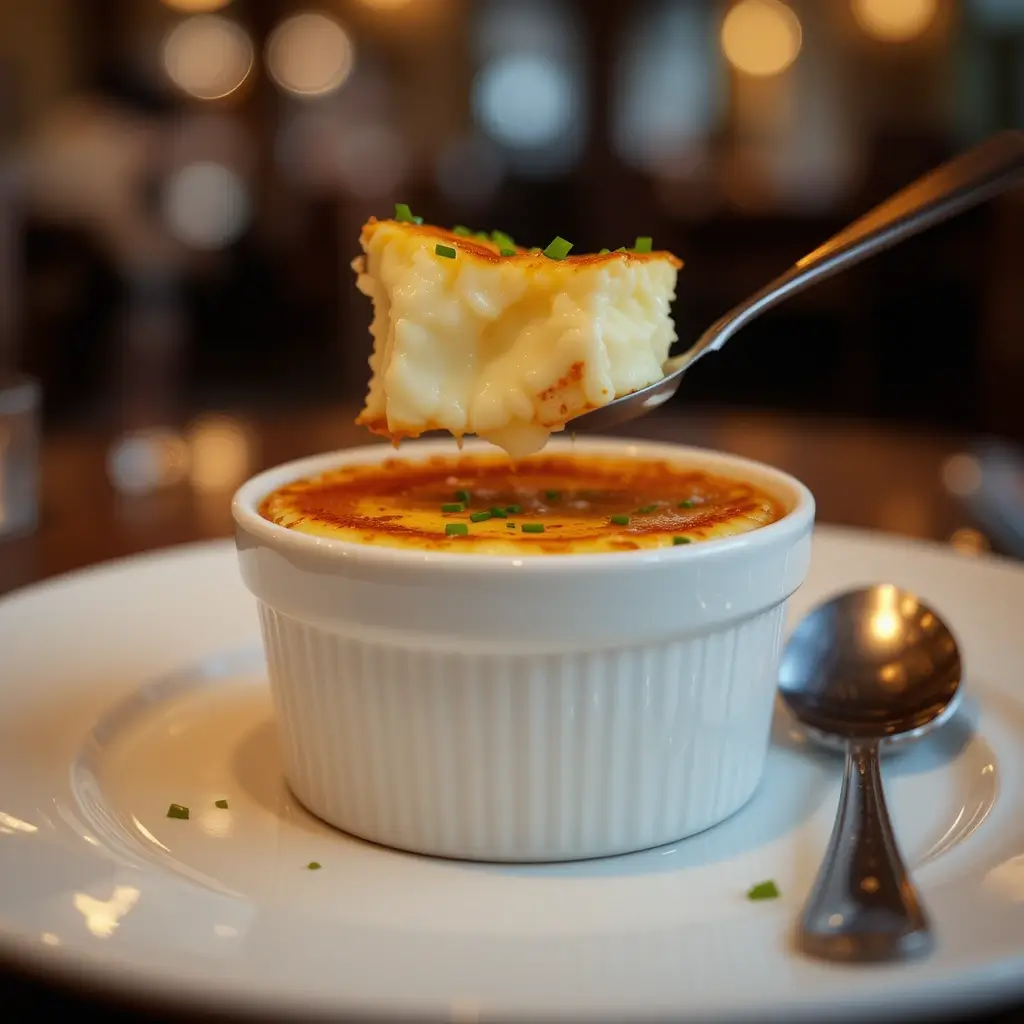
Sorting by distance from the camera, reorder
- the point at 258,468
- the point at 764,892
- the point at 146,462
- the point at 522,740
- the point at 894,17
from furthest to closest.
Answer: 1. the point at 894,17
2. the point at 146,462
3. the point at 258,468
4. the point at 522,740
5. the point at 764,892

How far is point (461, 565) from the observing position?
1.05m

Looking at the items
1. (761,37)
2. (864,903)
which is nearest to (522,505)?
(864,903)

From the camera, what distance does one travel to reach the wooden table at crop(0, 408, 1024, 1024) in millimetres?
2016

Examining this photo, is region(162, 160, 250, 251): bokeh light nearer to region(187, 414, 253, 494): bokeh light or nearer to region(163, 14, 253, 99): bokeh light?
region(163, 14, 253, 99): bokeh light

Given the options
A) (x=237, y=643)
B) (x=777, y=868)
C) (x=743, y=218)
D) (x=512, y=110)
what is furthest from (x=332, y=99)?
(x=777, y=868)

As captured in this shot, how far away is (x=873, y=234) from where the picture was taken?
1.29 m

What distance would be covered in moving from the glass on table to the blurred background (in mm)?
4024

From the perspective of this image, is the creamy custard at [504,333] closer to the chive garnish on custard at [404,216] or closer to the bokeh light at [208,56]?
the chive garnish on custard at [404,216]

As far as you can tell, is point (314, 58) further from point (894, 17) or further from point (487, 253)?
point (487, 253)

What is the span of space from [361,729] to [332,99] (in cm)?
985

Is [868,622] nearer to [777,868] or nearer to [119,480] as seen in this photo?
[777,868]

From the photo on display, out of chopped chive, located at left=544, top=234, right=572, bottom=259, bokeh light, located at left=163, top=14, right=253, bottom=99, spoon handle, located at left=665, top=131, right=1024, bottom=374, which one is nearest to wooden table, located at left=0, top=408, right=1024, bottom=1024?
spoon handle, located at left=665, top=131, right=1024, bottom=374

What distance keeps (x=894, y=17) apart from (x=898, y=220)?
8.32 meters

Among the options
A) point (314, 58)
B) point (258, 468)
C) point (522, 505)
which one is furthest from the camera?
point (314, 58)
